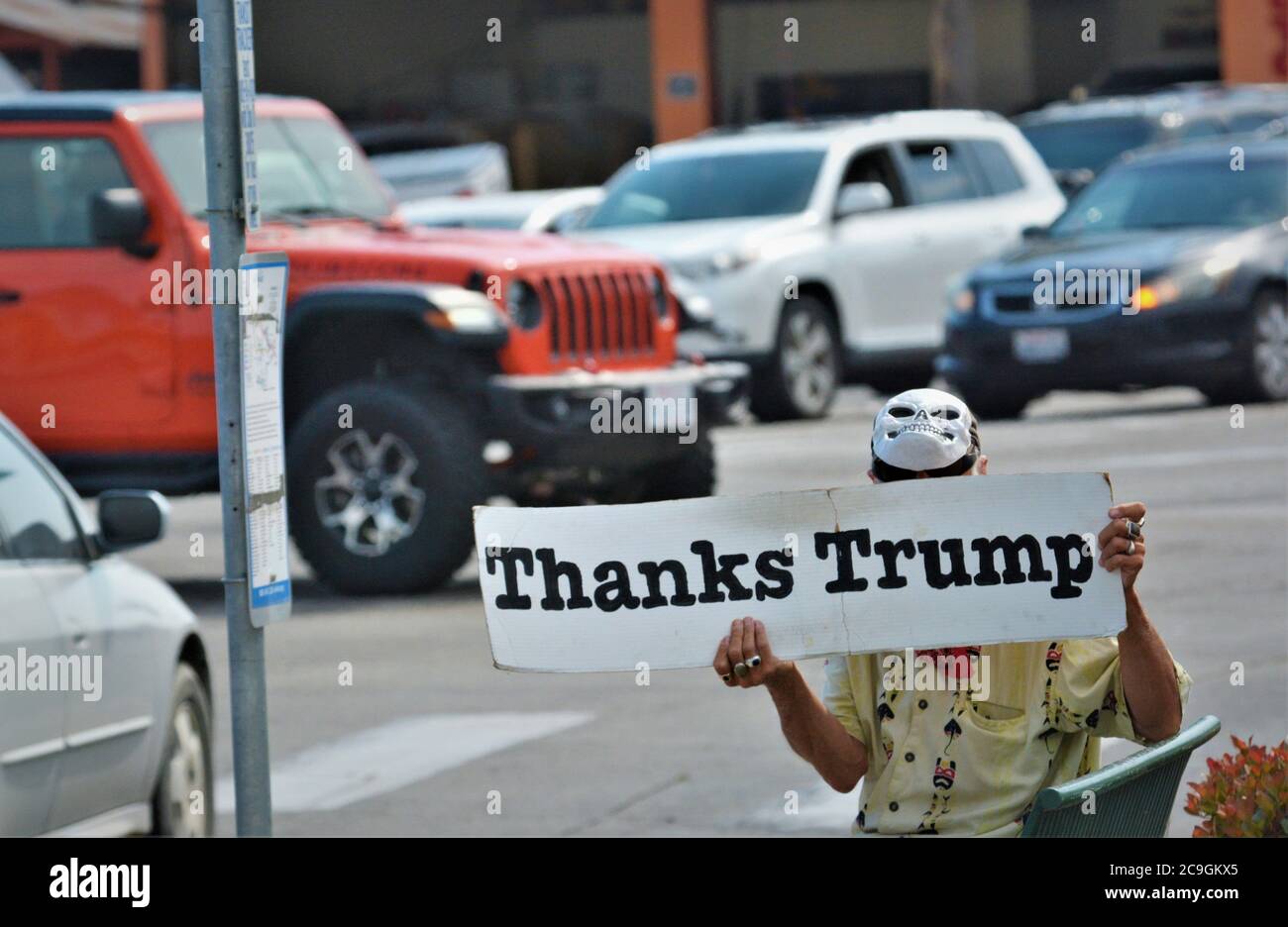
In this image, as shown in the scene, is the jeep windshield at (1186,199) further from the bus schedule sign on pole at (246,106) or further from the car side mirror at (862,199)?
the bus schedule sign on pole at (246,106)

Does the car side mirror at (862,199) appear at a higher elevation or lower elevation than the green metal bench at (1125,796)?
higher

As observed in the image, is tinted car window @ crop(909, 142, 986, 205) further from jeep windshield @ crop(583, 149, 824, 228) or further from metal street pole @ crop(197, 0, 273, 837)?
metal street pole @ crop(197, 0, 273, 837)

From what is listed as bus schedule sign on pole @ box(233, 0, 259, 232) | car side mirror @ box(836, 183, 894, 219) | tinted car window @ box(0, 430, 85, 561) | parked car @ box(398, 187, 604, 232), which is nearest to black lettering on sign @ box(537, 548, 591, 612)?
bus schedule sign on pole @ box(233, 0, 259, 232)

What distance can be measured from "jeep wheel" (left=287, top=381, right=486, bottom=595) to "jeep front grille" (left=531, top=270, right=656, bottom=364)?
2.38ft

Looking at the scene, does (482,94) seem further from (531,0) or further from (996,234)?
(996,234)

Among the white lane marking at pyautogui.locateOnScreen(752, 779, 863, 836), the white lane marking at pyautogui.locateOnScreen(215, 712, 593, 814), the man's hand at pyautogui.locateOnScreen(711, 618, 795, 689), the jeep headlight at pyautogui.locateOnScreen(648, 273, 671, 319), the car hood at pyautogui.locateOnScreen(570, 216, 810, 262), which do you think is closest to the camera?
the man's hand at pyautogui.locateOnScreen(711, 618, 795, 689)

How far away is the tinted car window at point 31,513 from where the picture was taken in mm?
6230

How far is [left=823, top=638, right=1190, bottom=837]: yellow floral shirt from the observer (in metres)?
3.86

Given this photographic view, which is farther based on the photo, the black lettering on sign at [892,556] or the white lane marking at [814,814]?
the white lane marking at [814,814]

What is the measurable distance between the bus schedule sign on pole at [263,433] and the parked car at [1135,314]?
38.7ft

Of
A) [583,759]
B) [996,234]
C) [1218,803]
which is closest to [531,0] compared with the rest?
[996,234]

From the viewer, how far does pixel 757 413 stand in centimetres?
1828

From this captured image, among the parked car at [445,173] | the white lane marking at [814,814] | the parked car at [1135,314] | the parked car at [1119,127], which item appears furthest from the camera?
the parked car at [445,173]

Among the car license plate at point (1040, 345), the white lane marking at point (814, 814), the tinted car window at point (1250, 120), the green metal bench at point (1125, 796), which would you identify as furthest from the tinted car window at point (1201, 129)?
the green metal bench at point (1125, 796)
